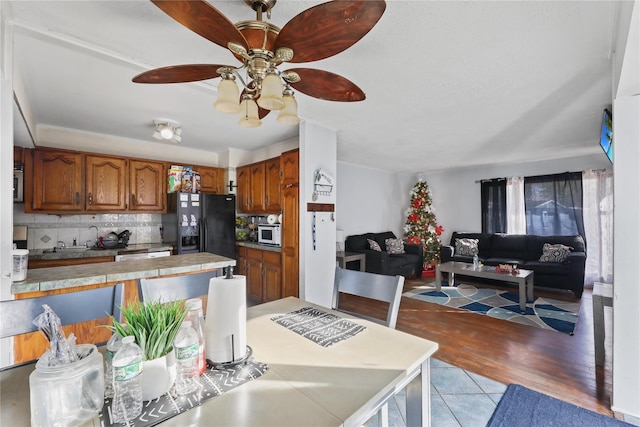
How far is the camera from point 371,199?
622 cm

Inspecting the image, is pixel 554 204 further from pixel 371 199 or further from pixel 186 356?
pixel 186 356

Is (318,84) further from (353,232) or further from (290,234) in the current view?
(353,232)

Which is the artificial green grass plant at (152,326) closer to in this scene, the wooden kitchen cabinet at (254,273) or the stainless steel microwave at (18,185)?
the wooden kitchen cabinet at (254,273)

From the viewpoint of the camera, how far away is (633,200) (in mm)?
1689

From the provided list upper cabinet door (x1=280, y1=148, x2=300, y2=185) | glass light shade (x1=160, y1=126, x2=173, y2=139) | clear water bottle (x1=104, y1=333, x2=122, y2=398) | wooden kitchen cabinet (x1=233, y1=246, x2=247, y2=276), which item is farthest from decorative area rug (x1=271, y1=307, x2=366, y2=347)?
wooden kitchen cabinet (x1=233, y1=246, x2=247, y2=276)

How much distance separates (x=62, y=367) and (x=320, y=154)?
9.47 ft

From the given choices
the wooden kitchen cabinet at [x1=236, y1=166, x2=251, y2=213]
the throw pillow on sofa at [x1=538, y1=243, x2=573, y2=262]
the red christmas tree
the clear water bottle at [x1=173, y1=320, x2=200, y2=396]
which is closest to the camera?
the clear water bottle at [x1=173, y1=320, x2=200, y2=396]

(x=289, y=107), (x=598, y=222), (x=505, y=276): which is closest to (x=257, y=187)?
(x=289, y=107)

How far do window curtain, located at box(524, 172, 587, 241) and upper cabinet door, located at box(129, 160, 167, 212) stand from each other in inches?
257

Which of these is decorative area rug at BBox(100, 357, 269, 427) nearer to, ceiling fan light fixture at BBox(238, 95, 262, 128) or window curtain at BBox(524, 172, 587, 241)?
ceiling fan light fixture at BBox(238, 95, 262, 128)

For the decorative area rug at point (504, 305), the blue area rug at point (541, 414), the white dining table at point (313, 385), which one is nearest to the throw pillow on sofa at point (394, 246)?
the decorative area rug at point (504, 305)

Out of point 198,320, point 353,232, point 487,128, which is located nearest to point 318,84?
point 198,320

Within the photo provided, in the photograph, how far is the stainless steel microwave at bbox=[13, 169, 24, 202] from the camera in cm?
289

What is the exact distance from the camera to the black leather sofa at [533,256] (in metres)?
4.08
